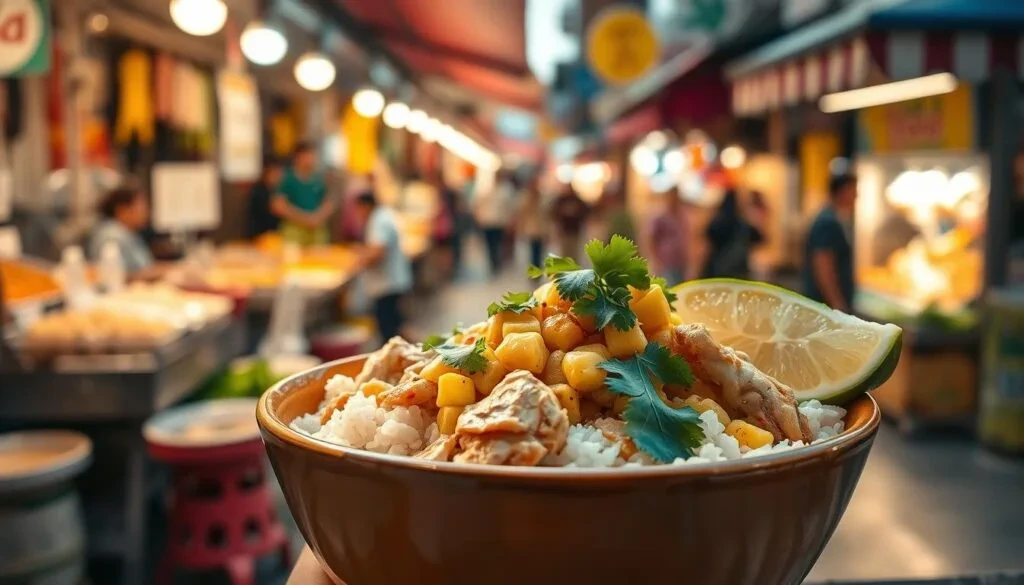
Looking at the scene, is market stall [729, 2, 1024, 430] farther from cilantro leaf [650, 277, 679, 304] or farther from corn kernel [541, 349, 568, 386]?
corn kernel [541, 349, 568, 386]

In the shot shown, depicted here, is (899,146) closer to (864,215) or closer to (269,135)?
(864,215)

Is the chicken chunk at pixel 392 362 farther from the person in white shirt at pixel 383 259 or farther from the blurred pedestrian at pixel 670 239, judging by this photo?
the blurred pedestrian at pixel 670 239

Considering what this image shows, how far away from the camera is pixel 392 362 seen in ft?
4.11

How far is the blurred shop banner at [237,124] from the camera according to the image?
6516mm

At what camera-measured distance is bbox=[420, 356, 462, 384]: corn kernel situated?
1070 millimetres

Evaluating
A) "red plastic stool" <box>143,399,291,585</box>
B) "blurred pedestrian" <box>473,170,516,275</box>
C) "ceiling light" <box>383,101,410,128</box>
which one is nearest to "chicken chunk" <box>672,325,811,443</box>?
"red plastic stool" <box>143,399,291,585</box>

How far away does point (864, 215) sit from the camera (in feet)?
23.9

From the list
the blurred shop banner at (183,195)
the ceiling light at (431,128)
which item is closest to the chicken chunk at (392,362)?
the blurred shop banner at (183,195)

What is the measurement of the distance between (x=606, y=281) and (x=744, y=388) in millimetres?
197

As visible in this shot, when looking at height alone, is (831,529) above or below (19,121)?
below

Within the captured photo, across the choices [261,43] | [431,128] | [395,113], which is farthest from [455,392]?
[431,128]

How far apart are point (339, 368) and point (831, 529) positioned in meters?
0.68

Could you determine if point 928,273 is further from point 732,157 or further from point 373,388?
point 732,157

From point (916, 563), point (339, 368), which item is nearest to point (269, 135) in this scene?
point (916, 563)
